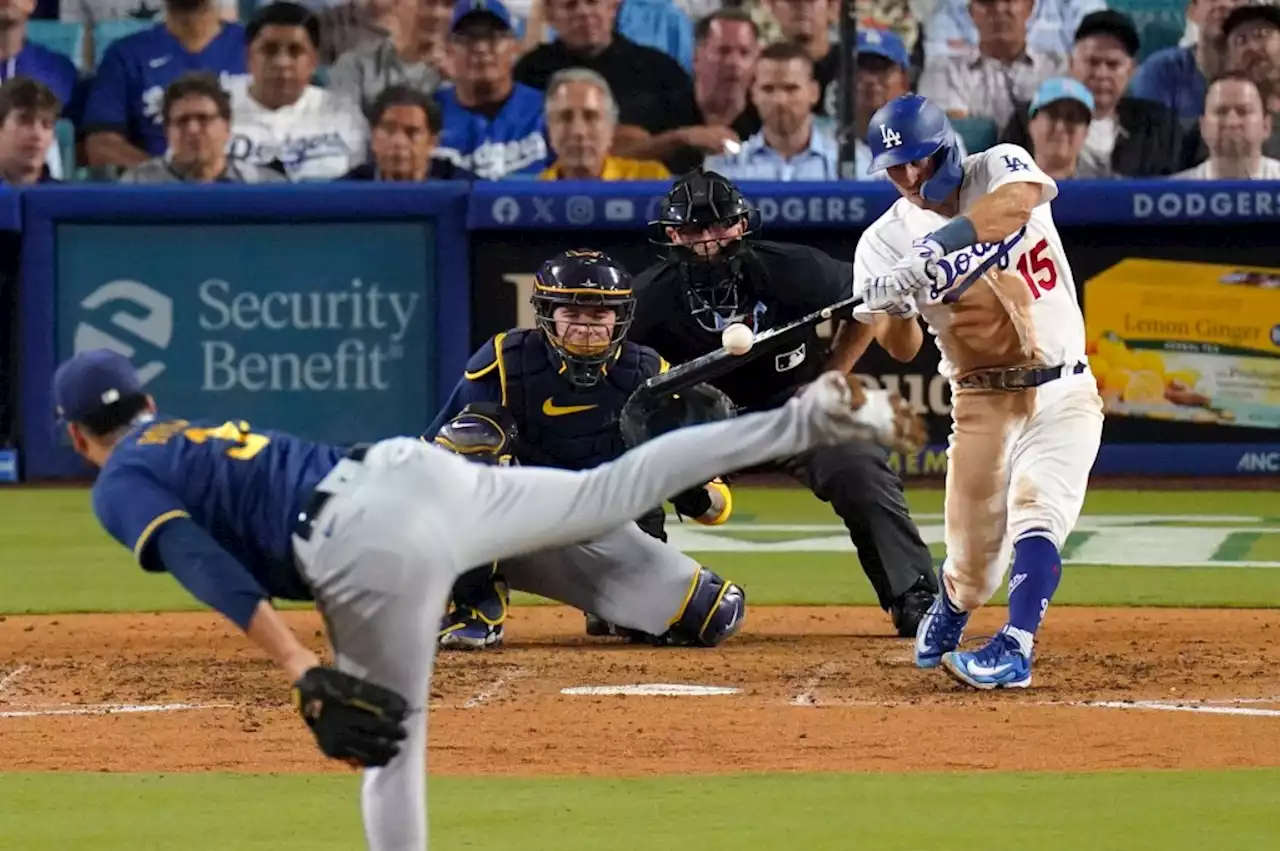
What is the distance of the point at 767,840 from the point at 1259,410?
339 inches

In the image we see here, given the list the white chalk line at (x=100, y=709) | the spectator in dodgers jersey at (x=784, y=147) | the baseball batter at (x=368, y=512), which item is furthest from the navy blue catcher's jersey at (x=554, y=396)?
the spectator in dodgers jersey at (x=784, y=147)

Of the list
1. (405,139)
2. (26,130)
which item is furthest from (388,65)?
(26,130)

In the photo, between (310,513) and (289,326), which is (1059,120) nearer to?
(289,326)

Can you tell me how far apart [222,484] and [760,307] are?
4.27m

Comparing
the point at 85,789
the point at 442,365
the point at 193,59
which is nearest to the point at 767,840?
the point at 85,789

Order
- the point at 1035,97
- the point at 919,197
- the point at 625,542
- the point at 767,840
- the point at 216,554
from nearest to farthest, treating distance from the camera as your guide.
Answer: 1. the point at 216,554
2. the point at 767,840
3. the point at 919,197
4. the point at 625,542
5. the point at 1035,97

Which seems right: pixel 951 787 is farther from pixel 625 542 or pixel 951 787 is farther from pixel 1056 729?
pixel 625 542

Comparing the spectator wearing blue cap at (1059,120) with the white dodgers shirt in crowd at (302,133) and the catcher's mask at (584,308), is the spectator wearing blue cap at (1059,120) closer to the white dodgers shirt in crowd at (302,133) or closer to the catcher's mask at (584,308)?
the white dodgers shirt in crowd at (302,133)

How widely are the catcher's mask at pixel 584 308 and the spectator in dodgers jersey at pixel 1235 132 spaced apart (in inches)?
230

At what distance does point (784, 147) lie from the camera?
12805mm

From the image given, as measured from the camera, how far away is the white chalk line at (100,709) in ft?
22.9

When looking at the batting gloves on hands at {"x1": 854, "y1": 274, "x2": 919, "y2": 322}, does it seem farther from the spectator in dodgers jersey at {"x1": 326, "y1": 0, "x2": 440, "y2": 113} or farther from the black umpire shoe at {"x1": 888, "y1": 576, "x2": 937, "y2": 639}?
the spectator in dodgers jersey at {"x1": 326, "y1": 0, "x2": 440, "y2": 113}

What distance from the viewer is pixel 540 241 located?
12945mm

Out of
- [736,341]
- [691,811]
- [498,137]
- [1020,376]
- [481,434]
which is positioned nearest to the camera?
[691,811]
